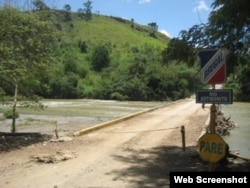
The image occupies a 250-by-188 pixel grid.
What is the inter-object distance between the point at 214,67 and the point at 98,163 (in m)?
5.24

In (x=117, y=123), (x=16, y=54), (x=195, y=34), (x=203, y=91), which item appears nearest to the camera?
(x=203, y=91)

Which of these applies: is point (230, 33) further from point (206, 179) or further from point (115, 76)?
point (115, 76)

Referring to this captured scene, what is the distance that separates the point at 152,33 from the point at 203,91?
531 ft

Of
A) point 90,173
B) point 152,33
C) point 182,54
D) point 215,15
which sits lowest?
point 90,173

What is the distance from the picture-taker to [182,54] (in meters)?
13.0

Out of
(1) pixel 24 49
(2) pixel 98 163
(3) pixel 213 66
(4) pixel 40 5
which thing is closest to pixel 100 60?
(4) pixel 40 5

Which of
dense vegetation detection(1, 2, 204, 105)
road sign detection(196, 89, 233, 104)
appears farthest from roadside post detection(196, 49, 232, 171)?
dense vegetation detection(1, 2, 204, 105)

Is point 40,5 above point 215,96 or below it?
above

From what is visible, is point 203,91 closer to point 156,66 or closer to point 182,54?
point 182,54

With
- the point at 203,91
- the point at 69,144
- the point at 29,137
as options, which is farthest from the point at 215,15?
the point at 29,137

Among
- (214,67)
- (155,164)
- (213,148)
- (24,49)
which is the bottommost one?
(155,164)

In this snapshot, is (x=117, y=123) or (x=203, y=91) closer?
(x=203, y=91)

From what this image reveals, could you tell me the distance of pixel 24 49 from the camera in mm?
16547

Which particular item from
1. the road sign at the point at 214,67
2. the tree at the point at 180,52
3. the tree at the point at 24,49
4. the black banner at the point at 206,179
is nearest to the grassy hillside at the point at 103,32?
the tree at the point at 24,49
